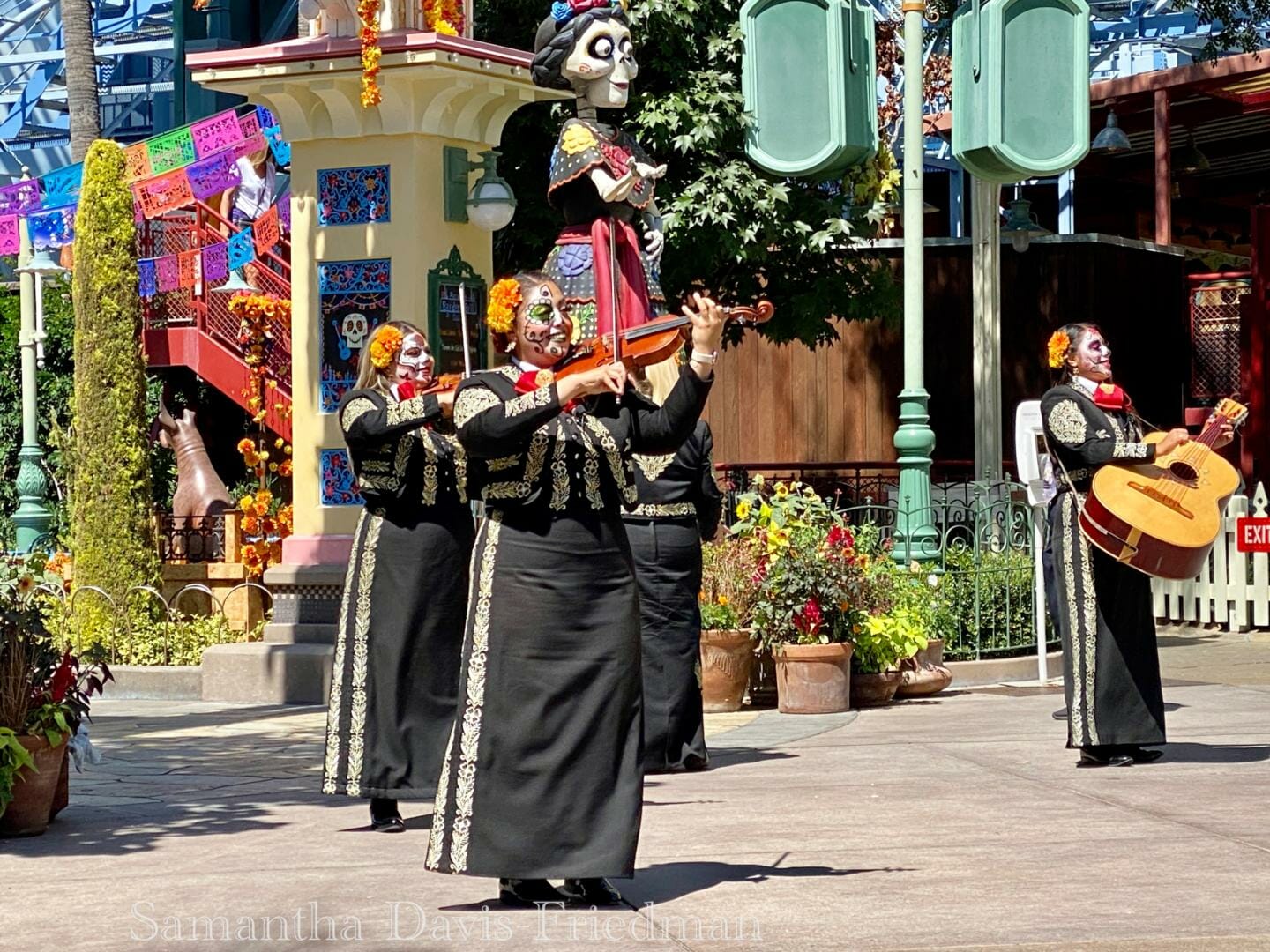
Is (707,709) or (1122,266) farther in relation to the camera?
(1122,266)

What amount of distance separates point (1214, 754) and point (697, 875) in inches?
154

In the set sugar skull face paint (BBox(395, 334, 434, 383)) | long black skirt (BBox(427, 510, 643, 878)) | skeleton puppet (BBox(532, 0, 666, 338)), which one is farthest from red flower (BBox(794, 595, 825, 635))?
long black skirt (BBox(427, 510, 643, 878))

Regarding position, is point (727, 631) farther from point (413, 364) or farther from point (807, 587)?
point (413, 364)

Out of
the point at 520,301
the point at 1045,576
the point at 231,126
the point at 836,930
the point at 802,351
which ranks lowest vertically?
the point at 836,930

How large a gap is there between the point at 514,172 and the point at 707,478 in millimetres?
10038

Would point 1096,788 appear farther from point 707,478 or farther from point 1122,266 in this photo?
point 1122,266

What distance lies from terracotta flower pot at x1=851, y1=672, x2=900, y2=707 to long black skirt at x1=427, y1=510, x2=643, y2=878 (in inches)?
226

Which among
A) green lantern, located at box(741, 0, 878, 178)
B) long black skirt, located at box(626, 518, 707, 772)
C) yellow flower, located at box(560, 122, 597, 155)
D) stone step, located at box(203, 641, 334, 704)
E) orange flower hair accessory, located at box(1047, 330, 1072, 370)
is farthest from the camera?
green lantern, located at box(741, 0, 878, 178)

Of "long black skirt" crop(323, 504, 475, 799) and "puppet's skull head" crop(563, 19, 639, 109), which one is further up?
"puppet's skull head" crop(563, 19, 639, 109)

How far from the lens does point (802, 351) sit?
76.7ft

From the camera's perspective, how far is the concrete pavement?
5.97 meters

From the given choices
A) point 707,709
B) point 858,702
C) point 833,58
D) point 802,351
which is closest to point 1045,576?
point 858,702

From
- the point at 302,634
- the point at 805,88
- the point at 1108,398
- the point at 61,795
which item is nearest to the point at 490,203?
the point at 805,88

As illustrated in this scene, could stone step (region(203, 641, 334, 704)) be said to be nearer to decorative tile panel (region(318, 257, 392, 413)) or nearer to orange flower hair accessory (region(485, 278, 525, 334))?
decorative tile panel (region(318, 257, 392, 413))
